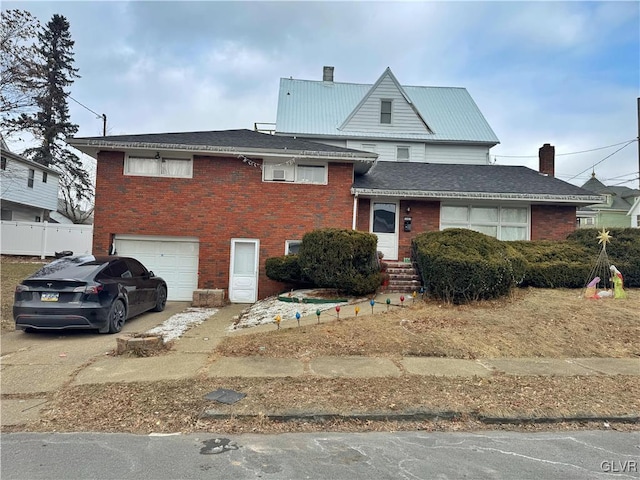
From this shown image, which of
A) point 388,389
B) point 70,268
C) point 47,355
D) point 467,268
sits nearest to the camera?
point 388,389

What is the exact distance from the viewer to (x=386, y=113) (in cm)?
2172

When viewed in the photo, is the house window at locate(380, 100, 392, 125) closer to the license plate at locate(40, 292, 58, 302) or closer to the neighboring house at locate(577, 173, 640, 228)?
the license plate at locate(40, 292, 58, 302)

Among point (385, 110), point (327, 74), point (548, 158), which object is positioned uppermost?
point (327, 74)

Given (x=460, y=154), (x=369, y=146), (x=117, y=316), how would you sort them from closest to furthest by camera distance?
1. (x=117, y=316)
2. (x=369, y=146)
3. (x=460, y=154)

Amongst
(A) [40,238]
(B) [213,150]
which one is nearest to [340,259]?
(B) [213,150]

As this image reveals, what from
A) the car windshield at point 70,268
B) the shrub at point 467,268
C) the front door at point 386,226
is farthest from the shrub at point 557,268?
the car windshield at point 70,268

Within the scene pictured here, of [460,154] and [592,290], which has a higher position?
[460,154]

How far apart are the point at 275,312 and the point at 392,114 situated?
50.2ft

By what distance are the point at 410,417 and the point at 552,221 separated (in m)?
12.7

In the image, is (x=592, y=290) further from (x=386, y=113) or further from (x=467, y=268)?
(x=386, y=113)

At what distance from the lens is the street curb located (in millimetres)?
4309

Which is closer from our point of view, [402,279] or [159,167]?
[402,279]

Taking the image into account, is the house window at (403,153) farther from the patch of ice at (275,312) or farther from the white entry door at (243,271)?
the patch of ice at (275,312)

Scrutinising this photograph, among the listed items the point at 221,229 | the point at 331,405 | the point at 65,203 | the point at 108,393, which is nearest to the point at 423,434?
the point at 331,405
